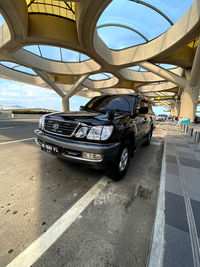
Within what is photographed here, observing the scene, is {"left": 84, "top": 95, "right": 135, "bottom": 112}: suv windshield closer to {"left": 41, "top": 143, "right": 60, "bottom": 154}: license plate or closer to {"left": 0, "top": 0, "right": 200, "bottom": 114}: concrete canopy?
{"left": 41, "top": 143, "right": 60, "bottom": 154}: license plate

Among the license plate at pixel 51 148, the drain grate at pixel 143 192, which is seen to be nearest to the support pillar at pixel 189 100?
the drain grate at pixel 143 192

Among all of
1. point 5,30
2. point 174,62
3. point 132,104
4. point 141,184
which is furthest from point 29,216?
point 174,62

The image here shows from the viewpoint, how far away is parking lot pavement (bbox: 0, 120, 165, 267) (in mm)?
1111

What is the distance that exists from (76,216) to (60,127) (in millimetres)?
1575

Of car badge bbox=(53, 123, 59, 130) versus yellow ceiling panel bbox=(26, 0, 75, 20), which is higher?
yellow ceiling panel bbox=(26, 0, 75, 20)

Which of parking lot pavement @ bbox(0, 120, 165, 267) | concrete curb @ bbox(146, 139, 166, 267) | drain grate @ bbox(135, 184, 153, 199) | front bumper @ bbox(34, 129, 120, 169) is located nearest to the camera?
concrete curb @ bbox(146, 139, 166, 267)

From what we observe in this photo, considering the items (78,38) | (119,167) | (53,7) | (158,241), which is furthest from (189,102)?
(158,241)

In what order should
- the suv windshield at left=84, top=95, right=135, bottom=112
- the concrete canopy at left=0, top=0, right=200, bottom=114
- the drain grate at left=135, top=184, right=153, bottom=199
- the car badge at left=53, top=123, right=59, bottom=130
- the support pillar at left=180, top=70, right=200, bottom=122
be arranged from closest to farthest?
1. the drain grate at left=135, top=184, right=153, bottom=199
2. the car badge at left=53, top=123, right=59, bottom=130
3. the suv windshield at left=84, top=95, right=135, bottom=112
4. the concrete canopy at left=0, top=0, right=200, bottom=114
5. the support pillar at left=180, top=70, right=200, bottom=122

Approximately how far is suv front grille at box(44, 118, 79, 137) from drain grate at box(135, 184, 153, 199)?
161cm

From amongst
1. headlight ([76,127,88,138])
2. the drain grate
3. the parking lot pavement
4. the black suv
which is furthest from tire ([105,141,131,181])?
headlight ([76,127,88,138])

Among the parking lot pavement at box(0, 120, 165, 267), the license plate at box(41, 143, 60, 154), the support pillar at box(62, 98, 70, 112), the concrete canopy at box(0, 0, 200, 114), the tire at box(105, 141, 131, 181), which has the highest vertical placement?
the concrete canopy at box(0, 0, 200, 114)

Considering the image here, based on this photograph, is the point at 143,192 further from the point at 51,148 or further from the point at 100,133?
the point at 51,148

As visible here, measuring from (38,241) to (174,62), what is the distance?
70.4 ft

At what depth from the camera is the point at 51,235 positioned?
1.27m
